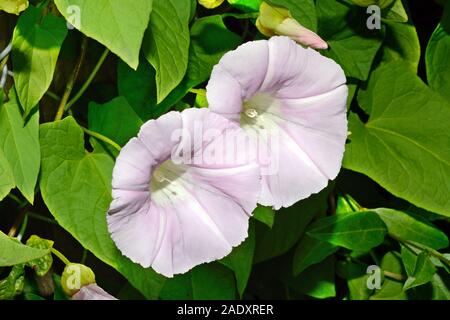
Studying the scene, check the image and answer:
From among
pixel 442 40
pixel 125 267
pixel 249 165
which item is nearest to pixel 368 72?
pixel 442 40

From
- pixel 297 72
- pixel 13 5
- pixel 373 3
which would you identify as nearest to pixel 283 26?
pixel 297 72

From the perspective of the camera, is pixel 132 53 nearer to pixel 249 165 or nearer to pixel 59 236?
pixel 249 165

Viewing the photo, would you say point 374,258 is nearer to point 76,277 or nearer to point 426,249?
point 426,249

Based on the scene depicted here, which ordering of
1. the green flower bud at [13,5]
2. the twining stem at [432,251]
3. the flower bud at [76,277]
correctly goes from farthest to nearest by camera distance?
1. the twining stem at [432,251]
2. the flower bud at [76,277]
3. the green flower bud at [13,5]

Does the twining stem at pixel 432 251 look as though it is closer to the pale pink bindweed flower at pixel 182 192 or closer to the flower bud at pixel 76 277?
the pale pink bindweed flower at pixel 182 192

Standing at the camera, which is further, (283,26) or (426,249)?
(426,249)

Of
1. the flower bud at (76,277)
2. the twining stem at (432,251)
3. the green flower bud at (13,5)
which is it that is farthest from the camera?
the twining stem at (432,251)

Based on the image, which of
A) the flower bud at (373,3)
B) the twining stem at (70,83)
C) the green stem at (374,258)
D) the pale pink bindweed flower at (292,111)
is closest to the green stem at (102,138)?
the twining stem at (70,83)
